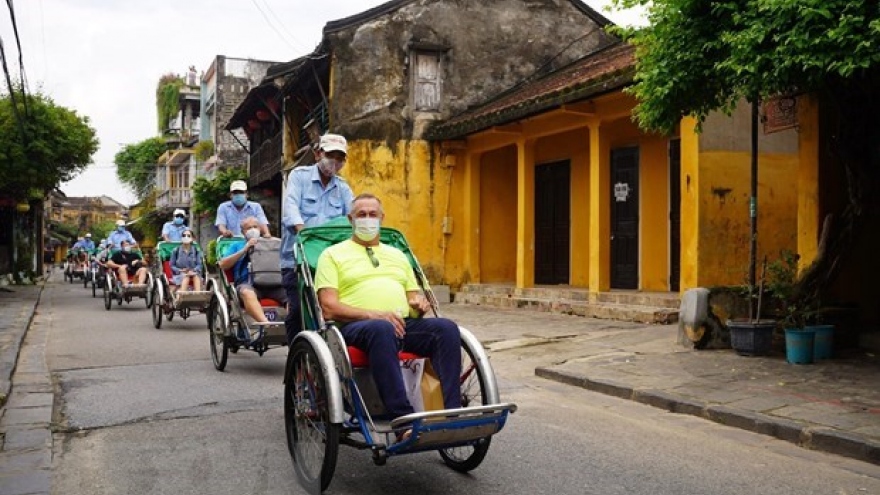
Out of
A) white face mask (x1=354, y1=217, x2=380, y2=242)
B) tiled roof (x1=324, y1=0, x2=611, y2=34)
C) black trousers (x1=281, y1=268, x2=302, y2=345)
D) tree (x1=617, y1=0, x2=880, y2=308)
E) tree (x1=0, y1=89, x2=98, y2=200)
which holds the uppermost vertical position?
tiled roof (x1=324, y1=0, x2=611, y2=34)

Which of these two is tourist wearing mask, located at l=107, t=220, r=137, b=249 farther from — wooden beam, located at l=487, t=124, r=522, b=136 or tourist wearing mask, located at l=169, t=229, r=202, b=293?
wooden beam, located at l=487, t=124, r=522, b=136

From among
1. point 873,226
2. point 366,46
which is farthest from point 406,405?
point 366,46

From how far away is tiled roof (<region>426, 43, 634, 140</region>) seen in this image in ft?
40.1

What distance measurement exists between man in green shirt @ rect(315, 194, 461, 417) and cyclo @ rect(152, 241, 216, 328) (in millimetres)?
6889

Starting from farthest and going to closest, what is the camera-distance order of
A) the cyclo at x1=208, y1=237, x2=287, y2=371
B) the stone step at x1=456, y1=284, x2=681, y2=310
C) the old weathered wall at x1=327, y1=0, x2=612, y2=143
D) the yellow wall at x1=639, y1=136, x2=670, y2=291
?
the old weathered wall at x1=327, y1=0, x2=612, y2=143 < the yellow wall at x1=639, y1=136, x2=670, y2=291 < the stone step at x1=456, y1=284, x2=681, y2=310 < the cyclo at x1=208, y1=237, x2=287, y2=371

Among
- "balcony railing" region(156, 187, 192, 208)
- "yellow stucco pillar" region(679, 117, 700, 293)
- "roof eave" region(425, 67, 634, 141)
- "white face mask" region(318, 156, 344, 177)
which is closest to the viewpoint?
"white face mask" region(318, 156, 344, 177)

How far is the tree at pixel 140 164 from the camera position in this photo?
5631 centimetres

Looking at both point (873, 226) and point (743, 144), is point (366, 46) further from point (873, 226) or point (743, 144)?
point (873, 226)

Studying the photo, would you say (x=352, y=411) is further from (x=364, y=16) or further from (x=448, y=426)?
(x=364, y=16)

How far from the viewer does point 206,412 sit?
600 centimetres

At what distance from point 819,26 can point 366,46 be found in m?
13.8

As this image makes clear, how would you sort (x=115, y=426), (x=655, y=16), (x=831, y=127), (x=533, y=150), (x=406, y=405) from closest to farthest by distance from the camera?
(x=406, y=405) < (x=115, y=426) < (x=655, y=16) < (x=831, y=127) < (x=533, y=150)

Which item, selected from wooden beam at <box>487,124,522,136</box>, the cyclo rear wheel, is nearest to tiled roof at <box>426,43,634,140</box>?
wooden beam at <box>487,124,522,136</box>

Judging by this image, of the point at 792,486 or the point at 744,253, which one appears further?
the point at 744,253
